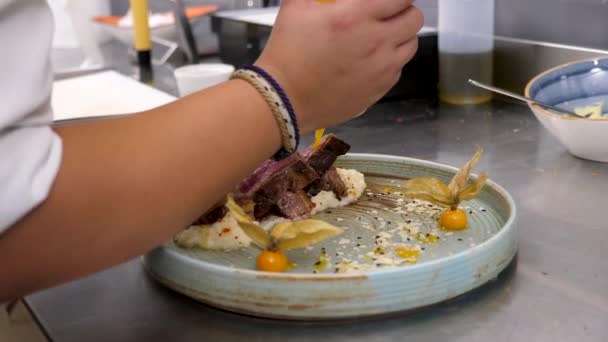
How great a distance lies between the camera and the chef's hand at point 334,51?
0.59m

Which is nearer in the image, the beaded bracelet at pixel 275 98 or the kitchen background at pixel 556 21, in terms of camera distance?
the beaded bracelet at pixel 275 98

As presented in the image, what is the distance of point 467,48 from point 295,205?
2.65 ft

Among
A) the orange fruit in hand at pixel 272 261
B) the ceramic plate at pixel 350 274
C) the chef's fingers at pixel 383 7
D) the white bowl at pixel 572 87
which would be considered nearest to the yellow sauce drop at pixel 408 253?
Answer: the ceramic plate at pixel 350 274

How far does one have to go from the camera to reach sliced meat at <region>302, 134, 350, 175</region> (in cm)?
82

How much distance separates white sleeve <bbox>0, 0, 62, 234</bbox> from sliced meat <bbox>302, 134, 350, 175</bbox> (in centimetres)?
37

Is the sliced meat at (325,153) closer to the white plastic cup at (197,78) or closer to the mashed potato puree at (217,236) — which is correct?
the mashed potato puree at (217,236)

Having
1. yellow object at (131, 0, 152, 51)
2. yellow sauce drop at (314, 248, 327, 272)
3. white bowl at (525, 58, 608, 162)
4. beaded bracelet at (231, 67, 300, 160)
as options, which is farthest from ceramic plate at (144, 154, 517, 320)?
yellow object at (131, 0, 152, 51)

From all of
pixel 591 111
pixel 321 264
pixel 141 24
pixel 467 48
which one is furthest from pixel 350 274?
pixel 141 24

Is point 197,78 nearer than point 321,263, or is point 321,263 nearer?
point 321,263

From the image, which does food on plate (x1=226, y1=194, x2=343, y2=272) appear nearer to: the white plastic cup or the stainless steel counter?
the stainless steel counter

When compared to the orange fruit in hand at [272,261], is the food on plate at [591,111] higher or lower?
lower

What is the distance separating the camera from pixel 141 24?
79.4 inches

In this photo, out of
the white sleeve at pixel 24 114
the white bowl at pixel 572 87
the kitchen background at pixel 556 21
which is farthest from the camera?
the kitchen background at pixel 556 21

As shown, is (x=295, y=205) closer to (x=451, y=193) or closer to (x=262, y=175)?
(x=262, y=175)
